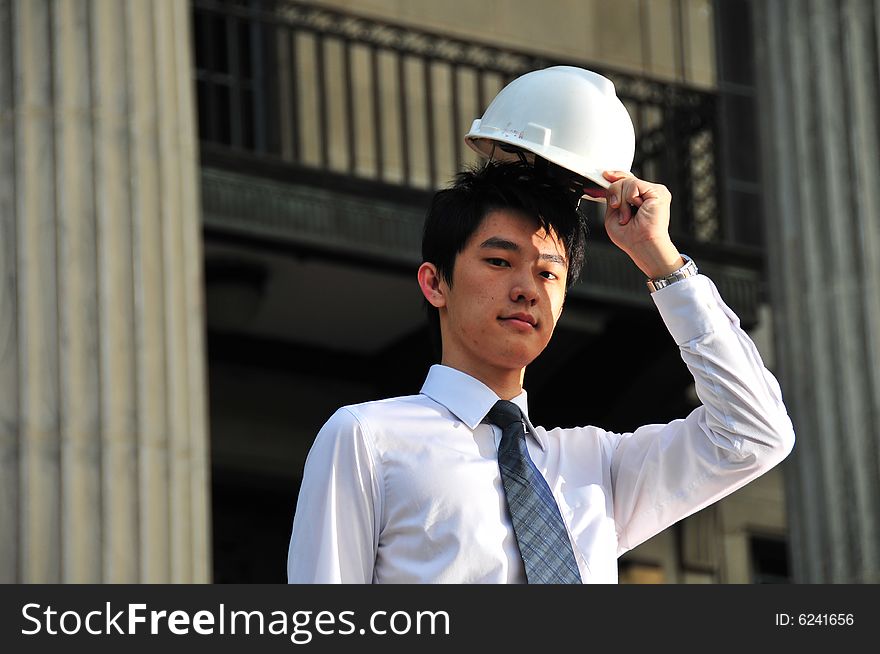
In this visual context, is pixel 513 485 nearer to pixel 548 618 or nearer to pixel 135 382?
pixel 548 618

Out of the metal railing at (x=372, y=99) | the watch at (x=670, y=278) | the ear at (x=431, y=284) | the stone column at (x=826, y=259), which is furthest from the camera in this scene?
the metal railing at (x=372, y=99)

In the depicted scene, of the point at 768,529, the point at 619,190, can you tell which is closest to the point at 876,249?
the point at 768,529

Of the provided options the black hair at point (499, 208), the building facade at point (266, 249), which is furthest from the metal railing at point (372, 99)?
the black hair at point (499, 208)

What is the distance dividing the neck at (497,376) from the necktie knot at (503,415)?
0.25ft

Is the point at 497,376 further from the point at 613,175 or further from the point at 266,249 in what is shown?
the point at 266,249

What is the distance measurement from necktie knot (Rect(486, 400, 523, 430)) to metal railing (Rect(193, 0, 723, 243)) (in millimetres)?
7479

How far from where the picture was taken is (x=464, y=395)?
409cm

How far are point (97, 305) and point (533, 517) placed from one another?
16.2 ft

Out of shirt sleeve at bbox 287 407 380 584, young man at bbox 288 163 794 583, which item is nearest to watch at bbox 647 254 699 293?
young man at bbox 288 163 794 583

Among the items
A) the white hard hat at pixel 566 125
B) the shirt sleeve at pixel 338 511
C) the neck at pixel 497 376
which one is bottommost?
the shirt sleeve at pixel 338 511

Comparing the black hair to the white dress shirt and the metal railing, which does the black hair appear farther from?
the metal railing

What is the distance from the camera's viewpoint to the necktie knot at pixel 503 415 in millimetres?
4070

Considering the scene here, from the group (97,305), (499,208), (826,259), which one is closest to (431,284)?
(499,208)

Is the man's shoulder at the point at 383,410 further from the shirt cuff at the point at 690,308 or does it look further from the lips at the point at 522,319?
the shirt cuff at the point at 690,308
